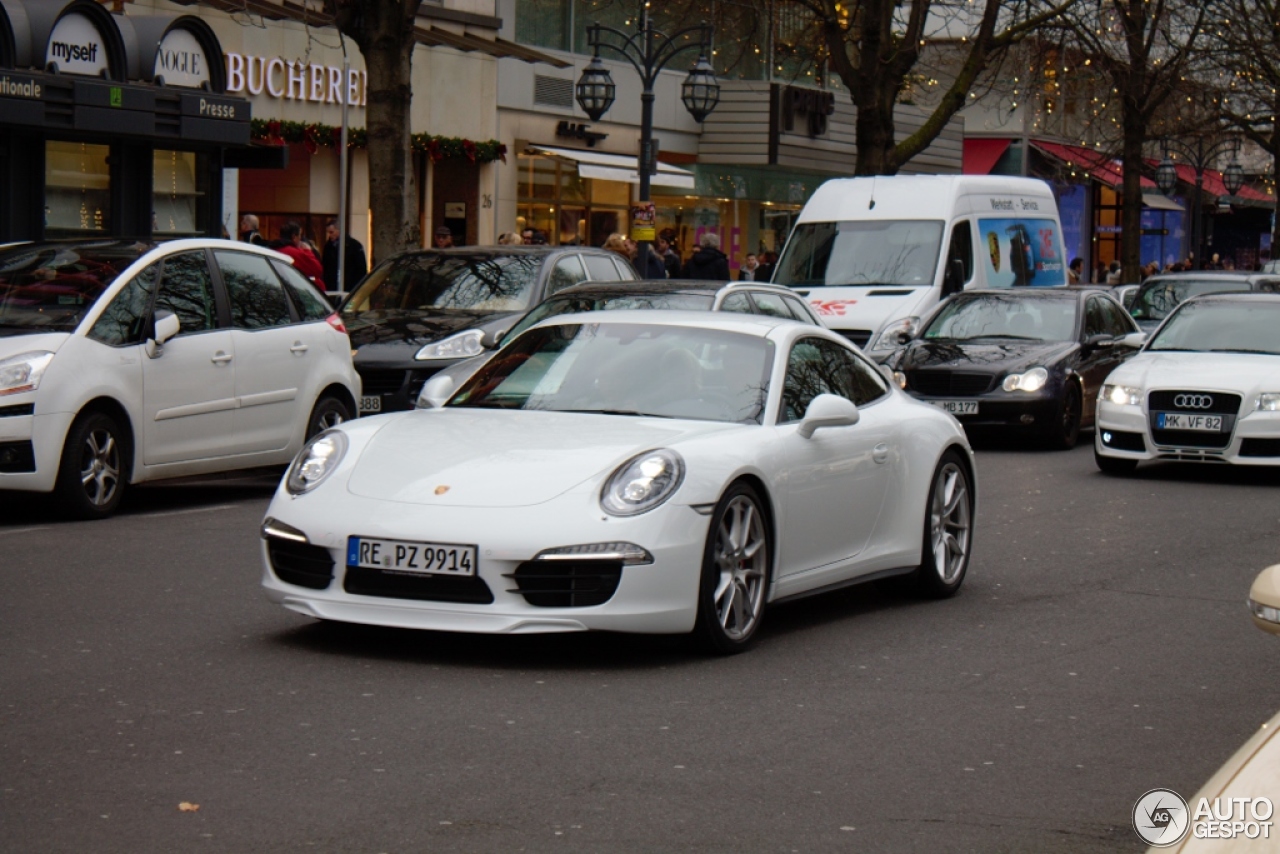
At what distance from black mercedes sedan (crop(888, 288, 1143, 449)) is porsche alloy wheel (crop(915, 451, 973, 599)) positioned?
765 cm

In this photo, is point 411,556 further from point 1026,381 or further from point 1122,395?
point 1026,381

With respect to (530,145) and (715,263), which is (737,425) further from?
(530,145)

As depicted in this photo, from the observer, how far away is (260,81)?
98.5 ft

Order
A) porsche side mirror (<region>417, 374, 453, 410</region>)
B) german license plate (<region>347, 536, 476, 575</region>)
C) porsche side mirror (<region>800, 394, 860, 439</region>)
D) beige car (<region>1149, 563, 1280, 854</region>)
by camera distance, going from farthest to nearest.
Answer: porsche side mirror (<region>417, 374, 453, 410</region>)
porsche side mirror (<region>800, 394, 860, 439</region>)
german license plate (<region>347, 536, 476, 575</region>)
beige car (<region>1149, 563, 1280, 854</region>)

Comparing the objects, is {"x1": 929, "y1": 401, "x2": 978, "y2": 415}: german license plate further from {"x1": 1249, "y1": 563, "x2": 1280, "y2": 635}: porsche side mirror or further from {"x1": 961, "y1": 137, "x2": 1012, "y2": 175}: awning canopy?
{"x1": 961, "y1": 137, "x2": 1012, "y2": 175}: awning canopy

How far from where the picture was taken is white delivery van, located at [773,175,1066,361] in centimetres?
2136

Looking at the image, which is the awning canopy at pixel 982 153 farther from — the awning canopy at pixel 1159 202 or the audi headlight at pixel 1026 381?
the audi headlight at pixel 1026 381

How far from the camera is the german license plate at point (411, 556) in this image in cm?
696

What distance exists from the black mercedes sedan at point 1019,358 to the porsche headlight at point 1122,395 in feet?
5.71

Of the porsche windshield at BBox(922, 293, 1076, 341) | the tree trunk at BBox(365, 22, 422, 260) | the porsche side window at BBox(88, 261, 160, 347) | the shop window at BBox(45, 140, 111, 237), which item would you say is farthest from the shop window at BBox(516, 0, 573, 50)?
the porsche side window at BBox(88, 261, 160, 347)

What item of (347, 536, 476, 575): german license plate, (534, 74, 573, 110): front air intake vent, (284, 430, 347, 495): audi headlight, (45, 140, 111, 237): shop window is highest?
(534, 74, 573, 110): front air intake vent

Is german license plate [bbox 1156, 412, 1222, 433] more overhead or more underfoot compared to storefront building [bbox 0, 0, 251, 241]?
more underfoot

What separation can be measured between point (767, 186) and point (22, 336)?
3604cm

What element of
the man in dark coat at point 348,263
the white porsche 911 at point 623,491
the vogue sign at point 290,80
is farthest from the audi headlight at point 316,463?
the vogue sign at point 290,80
